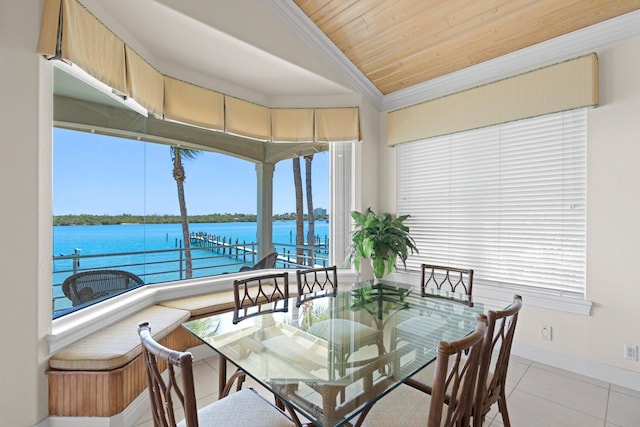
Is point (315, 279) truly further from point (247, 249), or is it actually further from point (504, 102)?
point (504, 102)

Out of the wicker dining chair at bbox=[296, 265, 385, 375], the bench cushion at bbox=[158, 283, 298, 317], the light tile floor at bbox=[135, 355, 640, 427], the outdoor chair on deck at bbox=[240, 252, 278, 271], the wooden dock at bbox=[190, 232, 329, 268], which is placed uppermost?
the wooden dock at bbox=[190, 232, 329, 268]

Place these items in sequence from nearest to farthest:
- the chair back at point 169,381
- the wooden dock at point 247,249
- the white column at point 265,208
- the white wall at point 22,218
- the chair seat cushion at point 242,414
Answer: the chair back at point 169,381 < the chair seat cushion at point 242,414 < the white wall at point 22,218 < the wooden dock at point 247,249 < the white column at point 265,208

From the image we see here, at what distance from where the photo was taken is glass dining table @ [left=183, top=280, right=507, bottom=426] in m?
Answer: 1.30

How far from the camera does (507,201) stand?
3174 millimetres

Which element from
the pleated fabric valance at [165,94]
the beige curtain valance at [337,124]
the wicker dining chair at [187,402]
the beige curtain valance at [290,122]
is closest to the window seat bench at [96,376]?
the wicker dining chair at [187,402]

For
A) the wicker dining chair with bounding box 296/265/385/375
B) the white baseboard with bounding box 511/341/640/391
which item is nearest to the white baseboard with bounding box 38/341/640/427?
the white baseboard with bounding box 511/341/640/391

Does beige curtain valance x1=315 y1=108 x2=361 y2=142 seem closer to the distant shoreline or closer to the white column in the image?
the white column

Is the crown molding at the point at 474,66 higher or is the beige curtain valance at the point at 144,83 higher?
the crown molding at the point at 474,66

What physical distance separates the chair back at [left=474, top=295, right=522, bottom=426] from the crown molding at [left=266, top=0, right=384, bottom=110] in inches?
118

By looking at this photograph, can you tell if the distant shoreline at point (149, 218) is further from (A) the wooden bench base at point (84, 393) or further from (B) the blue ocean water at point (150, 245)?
(A) the wooden bench base at point (84, 393)

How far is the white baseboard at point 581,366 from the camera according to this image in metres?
2.50

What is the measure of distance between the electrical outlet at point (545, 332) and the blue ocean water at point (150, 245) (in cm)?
247

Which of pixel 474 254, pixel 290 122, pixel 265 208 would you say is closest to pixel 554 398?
pixel 474 254

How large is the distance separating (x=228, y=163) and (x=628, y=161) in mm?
3952
